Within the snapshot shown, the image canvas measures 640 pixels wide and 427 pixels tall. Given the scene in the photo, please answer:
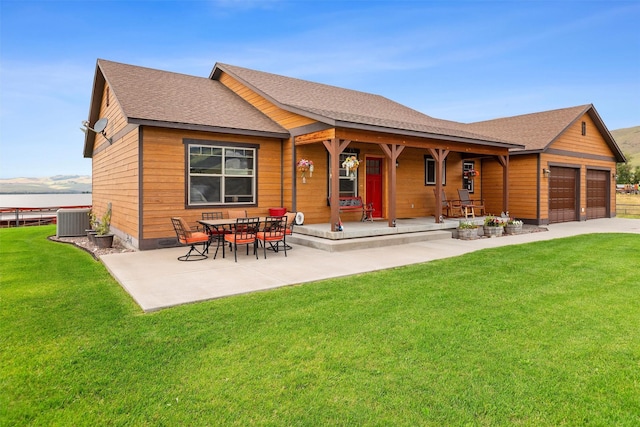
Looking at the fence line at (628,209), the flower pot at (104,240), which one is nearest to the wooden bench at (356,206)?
the flower pot at (104,240)

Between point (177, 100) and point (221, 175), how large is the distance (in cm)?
248

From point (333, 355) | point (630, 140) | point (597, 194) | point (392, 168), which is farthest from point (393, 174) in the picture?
point (630, 140)

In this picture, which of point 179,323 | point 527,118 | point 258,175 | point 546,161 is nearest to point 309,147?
point 258,175

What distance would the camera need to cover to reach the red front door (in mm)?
12445

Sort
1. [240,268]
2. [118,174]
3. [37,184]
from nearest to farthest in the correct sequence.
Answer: [240,268], [118,174], [37,184]

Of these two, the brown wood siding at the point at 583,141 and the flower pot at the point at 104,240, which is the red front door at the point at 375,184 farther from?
the brown wood siding at the point at 583,141

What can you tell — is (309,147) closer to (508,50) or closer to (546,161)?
(546,161)

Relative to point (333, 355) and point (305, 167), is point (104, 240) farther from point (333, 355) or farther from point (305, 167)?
point (333, 355)

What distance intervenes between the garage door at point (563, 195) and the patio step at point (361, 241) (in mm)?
8228

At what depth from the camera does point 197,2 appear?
593 inches

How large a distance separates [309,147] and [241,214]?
286cm

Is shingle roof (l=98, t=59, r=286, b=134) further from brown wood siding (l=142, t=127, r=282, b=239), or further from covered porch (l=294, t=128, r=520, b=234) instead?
covered porch (l=294, t=128, r=520, b=234)

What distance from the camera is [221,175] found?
9.65m

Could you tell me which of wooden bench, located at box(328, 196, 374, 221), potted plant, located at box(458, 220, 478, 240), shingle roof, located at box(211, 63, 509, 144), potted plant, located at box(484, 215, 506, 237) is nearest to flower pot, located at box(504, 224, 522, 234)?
potted plant, located at box(484, 215, 506, 237)
